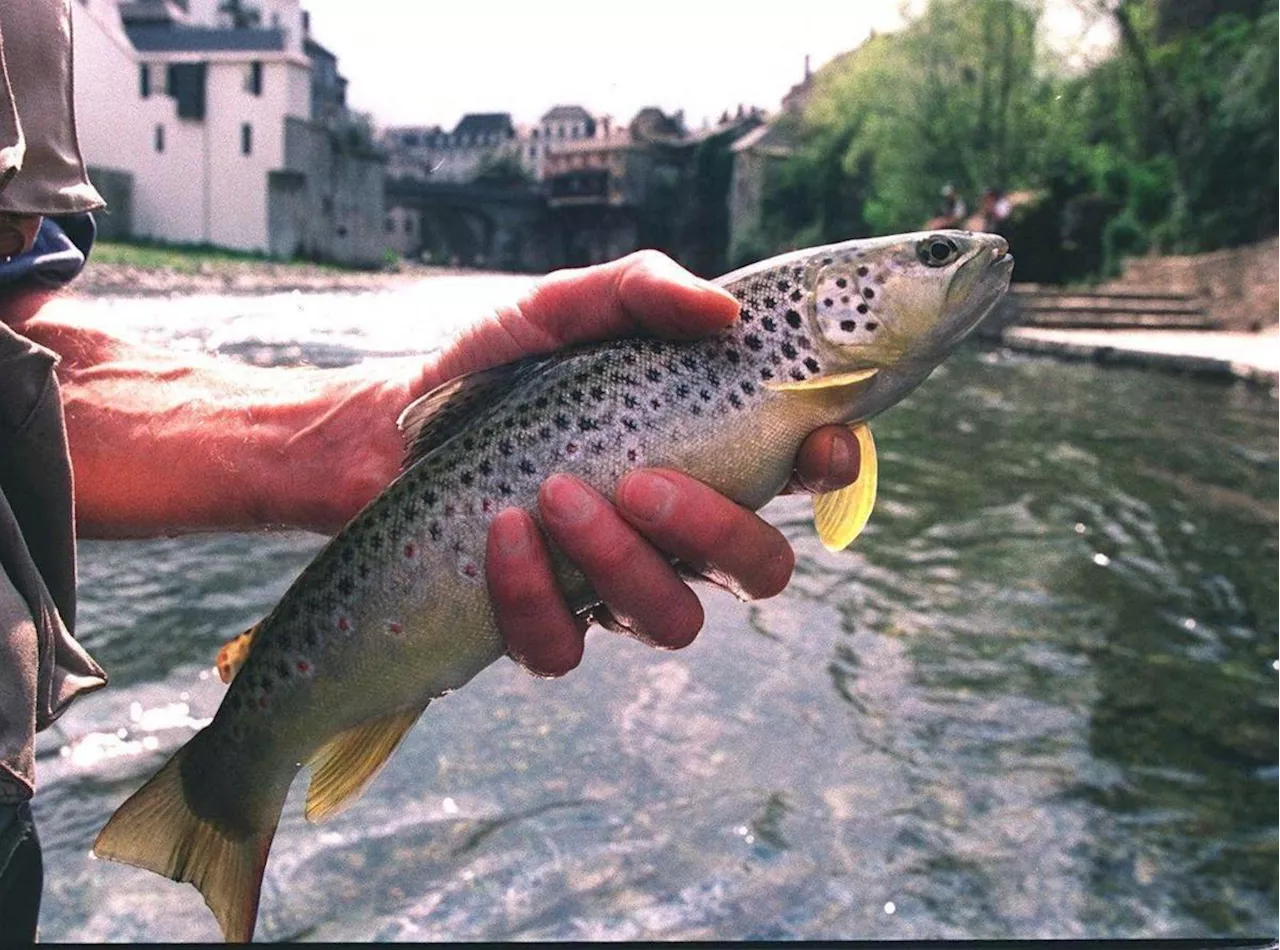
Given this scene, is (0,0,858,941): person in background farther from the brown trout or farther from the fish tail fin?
the fish tail fin

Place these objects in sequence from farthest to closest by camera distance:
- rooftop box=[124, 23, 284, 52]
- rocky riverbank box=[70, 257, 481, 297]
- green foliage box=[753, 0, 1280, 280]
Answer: rooftop box=[124, 23, 284, 52]
rocky riverbank box=[70, 257, 481, 297]
green foliage box=[753, 0, 1280, 280]

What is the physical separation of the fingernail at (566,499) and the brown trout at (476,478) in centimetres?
3

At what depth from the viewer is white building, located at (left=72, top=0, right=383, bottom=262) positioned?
5212 cm

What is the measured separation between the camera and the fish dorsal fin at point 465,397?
2.11 metres

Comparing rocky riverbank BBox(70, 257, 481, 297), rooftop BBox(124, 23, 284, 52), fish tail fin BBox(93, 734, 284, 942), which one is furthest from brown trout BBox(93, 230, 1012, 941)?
rooftop BBox(124, 23, 284, 52)

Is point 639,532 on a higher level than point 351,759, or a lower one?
higher

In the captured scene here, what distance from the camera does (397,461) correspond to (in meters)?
2.55

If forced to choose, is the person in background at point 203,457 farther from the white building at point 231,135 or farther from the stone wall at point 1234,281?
the white building at point 231,135

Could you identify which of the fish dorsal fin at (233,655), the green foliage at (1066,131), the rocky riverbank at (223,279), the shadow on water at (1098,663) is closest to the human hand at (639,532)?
the fish dorsal fin at (233,655)

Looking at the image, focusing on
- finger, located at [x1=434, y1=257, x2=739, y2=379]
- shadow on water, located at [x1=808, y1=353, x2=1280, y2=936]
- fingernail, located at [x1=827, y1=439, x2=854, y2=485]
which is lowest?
shadow on water, located at [x1=808, y1=353, x2=1280, y2=936]

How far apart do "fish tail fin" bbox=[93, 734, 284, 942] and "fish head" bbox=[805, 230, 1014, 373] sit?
131 centimetres

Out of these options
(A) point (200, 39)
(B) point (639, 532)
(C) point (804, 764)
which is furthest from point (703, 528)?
(A) point (200, 39)

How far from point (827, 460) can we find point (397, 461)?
96cm

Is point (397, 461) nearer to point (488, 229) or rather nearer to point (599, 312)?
point (599, 312)
